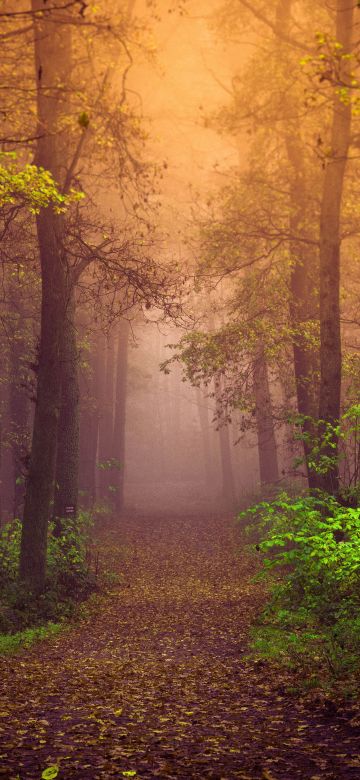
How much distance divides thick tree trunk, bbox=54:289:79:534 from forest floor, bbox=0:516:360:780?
2.39 metres

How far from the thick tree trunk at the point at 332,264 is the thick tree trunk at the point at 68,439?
5597 mm

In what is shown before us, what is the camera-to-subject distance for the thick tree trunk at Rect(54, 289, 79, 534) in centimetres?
1464

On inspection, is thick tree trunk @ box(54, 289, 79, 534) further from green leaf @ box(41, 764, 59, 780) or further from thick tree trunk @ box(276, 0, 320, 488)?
green leaf @ box(41, 764, 59, 780)

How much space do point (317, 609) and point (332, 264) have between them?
22.9 feet

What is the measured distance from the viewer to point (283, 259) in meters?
17.0

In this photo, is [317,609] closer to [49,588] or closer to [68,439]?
[49,588]


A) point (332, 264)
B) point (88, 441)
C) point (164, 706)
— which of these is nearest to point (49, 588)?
point (164, 706)

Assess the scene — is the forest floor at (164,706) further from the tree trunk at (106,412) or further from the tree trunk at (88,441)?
the tree trunk at (106,412)

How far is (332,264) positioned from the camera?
13.2 m

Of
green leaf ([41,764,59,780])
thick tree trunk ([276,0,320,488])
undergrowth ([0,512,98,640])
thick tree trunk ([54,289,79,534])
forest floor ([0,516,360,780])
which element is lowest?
forest floor ([0,516,360,780])

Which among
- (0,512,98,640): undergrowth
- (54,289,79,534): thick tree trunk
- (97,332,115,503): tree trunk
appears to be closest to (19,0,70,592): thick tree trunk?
(0,512,98,640): undergrowth

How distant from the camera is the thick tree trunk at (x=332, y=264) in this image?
A: 12523 mm

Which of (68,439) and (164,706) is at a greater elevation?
(68,439)

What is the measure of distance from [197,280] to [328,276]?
4541mm
